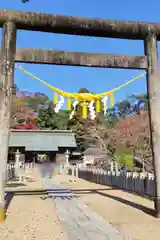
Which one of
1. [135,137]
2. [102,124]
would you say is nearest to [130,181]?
[135,137]

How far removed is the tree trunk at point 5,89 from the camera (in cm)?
560

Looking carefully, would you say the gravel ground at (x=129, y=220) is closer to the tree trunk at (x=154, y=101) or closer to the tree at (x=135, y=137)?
the tree trunk at (x=154, y=101)

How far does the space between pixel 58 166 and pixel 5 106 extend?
2302 cm

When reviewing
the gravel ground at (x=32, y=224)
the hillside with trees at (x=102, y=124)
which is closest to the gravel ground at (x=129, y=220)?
the gravel ground at (x=32, y=224)

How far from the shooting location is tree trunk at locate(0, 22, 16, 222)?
18.4 feet

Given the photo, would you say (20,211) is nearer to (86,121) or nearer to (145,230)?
(145,230)

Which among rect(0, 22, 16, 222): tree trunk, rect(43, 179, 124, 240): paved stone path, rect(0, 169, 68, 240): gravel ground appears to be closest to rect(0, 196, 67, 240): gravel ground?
rect(0, 169, 68, 240): gravel ground

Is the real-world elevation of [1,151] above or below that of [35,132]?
below

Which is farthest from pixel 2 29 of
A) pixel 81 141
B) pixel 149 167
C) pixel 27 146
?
pixel 81 141

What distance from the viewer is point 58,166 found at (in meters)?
28.1

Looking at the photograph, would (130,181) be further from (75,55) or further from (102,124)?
(102,124)

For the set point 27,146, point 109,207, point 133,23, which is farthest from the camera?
point 27,146

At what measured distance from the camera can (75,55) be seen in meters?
6.29

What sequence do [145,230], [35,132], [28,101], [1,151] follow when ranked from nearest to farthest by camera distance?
[145,230] < [1,151] < [35,132] < [28,101]
